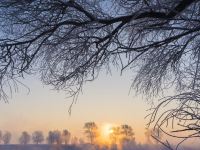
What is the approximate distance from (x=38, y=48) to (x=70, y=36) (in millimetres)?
797

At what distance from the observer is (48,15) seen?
8336 mm

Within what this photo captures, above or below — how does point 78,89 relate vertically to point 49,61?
below

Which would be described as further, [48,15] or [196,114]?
[48,15]

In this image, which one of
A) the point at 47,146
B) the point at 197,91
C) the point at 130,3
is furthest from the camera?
the point at 47,146

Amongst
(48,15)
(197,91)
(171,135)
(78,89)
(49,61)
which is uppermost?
(48,15)

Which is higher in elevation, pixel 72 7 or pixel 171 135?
pixel 72 7

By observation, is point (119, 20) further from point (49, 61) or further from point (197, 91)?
point (197, 91)

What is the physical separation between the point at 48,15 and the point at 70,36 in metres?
0.58

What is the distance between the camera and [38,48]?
885 cm

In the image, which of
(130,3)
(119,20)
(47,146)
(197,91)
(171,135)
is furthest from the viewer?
(47,146)

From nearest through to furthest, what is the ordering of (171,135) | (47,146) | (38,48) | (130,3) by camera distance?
(171,135), (130,3), (38,48), (47,146)

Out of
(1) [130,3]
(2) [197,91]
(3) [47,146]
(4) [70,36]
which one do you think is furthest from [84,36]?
(3) [47,146]

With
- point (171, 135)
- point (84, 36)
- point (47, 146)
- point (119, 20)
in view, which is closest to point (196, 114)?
point (171, 135)

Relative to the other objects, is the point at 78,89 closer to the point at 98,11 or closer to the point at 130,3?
the point at 98,11
